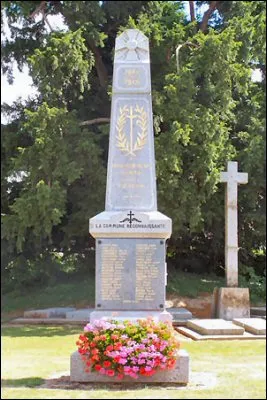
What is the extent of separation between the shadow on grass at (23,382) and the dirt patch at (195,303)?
264 inches

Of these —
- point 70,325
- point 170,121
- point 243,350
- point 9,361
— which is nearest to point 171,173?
point 170,121

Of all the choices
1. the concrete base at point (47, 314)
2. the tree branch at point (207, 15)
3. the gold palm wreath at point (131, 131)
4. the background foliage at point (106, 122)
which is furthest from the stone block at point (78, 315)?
the tree branch at point (207, 15)

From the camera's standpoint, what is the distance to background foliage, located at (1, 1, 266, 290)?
33.6ft

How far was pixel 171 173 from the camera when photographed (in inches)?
479

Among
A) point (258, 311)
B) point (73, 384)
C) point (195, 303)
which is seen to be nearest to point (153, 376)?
point (73, 384)

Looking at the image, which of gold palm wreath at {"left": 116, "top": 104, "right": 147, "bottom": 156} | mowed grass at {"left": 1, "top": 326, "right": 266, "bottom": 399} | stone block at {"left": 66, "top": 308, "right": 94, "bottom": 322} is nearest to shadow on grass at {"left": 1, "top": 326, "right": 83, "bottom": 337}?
mowed grass at {"left": 1, "top": 326, "right": 266, "bottom": 399}

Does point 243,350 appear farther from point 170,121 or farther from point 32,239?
point 32,239

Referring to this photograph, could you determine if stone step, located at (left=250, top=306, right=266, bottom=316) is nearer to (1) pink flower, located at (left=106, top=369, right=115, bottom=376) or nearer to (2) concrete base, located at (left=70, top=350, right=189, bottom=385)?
(2) concrete base, located at (left=70, top=350, right=189, bottom=385)

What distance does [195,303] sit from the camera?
12953 millimetres

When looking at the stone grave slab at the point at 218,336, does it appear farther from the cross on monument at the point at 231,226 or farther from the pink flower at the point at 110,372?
the pink flower at the point at 110,372

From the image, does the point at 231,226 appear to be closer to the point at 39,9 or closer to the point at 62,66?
the point at 62,66

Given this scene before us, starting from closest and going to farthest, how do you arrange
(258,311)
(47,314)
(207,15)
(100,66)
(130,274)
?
(130,274) < (207,15) < (47,314) < (100,66) < (258,311)

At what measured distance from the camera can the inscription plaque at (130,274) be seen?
6.02m

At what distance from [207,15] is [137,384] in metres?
7.14
